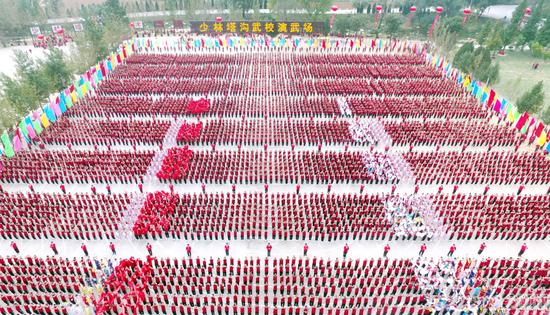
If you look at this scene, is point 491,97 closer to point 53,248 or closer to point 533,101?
point 533,101

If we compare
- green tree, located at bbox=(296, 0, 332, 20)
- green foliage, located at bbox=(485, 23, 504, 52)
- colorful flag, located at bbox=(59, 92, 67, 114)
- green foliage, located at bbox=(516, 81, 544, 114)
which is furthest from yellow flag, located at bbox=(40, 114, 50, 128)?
green foliage, located at bbox=(485, 23, 504, 52)

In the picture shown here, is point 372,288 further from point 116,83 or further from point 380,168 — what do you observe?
point 116,83

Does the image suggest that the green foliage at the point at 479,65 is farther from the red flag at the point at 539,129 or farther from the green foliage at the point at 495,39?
the red flag at the point at 539,129

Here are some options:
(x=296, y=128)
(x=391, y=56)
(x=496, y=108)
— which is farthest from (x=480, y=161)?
(x=391, y=56)

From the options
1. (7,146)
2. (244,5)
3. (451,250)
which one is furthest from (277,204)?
(244,5)

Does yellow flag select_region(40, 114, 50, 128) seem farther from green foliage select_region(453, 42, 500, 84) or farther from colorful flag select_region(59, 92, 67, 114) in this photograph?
green foliage select_region(453, 42, 500, 84)

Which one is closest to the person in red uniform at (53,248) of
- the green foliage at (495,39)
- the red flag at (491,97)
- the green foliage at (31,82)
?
the green foliage at (31,82)
